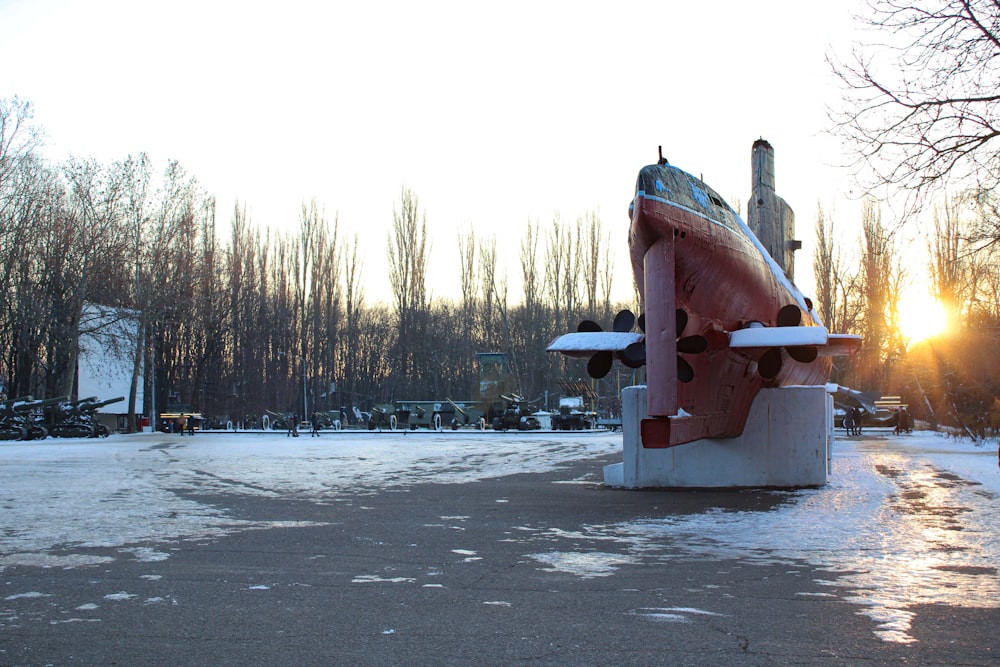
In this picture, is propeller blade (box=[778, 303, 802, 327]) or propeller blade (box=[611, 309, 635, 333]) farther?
propeller blade (box=[611, 309, 635, 333])

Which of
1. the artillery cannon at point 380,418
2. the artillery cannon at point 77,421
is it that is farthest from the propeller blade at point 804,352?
the artillery cannon at point 380,418

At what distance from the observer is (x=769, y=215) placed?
17.3 metres

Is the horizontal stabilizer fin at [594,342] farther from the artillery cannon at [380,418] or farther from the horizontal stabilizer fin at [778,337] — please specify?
the artillery cannon at [380,418]

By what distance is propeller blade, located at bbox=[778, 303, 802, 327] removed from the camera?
11.3 m

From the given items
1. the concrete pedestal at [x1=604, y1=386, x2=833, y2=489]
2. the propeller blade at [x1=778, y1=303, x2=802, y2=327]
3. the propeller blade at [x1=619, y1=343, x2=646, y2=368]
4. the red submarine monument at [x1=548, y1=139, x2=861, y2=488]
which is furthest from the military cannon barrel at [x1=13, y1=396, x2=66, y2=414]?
the propeller blade at [x1=778, y1=303, x2=802, y2=327]

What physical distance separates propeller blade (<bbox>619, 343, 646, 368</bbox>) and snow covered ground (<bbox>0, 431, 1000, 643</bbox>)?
2229 mm

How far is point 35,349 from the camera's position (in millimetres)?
44781

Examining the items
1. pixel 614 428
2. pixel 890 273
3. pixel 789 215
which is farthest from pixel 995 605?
pixel 614 428

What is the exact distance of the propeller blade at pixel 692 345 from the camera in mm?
10094

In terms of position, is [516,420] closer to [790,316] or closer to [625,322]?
[625,322]

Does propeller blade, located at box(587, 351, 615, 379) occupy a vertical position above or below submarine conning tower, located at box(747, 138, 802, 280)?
below

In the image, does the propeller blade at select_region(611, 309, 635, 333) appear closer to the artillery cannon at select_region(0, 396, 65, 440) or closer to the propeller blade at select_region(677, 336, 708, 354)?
the propeller blade at select_region(677, 336, 708, 354)

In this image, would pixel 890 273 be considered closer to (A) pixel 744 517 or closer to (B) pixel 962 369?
(B) pixel 962 369

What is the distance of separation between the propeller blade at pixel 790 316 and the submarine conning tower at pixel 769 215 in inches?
236
